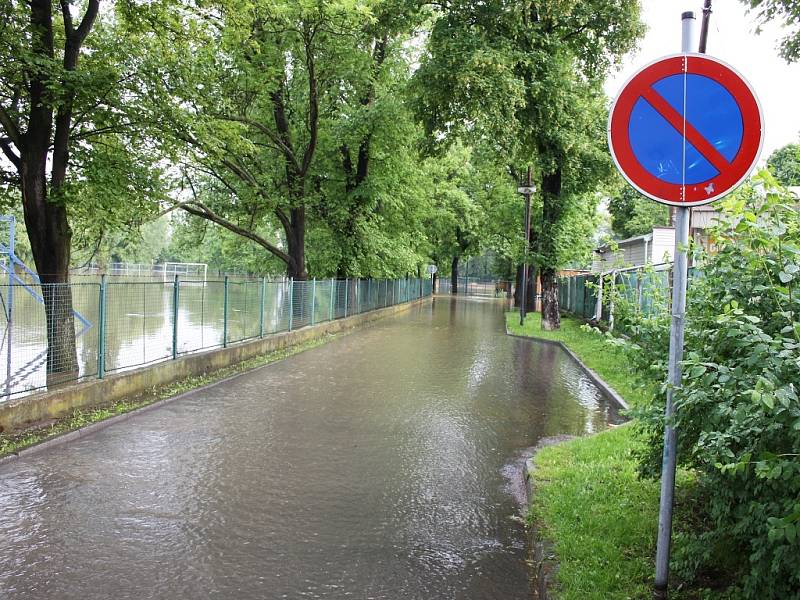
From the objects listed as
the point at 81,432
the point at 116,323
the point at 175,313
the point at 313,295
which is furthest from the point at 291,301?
the point at 81,432

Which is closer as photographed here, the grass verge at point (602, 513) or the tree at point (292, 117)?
the grass verge at point (602, 513)

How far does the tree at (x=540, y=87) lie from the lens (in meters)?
16.8

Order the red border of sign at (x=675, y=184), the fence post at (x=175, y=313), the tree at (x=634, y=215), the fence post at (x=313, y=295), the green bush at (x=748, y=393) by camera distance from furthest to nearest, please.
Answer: the tree at (x=634, y=215)
the fence post at (x=313, y=295)
the fence post at (x=175, y=313)
the red border of sign at (x=675, y=184)
the green bush at (x=748, y=393)

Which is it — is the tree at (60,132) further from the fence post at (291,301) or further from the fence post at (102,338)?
the fence post at (291,301)

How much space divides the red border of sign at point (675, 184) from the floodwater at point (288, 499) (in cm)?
261

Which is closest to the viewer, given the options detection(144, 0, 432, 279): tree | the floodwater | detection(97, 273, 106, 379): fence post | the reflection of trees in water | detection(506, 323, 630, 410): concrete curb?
the floodwater

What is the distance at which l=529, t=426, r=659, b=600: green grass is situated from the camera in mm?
3820

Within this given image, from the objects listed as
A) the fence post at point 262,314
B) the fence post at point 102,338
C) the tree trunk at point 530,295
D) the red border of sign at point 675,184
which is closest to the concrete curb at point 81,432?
the fence post at point 102,338

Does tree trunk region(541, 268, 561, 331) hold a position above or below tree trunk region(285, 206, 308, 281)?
below

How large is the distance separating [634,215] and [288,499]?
5529 cm

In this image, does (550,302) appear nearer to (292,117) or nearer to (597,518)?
(292,117)

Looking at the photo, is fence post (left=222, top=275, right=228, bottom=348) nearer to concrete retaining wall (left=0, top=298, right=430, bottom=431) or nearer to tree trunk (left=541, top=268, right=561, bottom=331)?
concrete retaining wall (left=0, top=298, right=430, bottom=431)

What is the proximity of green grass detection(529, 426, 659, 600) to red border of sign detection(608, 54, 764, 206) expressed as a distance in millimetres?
2264

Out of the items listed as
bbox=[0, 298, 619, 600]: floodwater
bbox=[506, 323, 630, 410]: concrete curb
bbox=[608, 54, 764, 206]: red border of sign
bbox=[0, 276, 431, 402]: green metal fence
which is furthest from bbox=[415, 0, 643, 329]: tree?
bbox=[608, 54, 764, 206]: red border of sign
